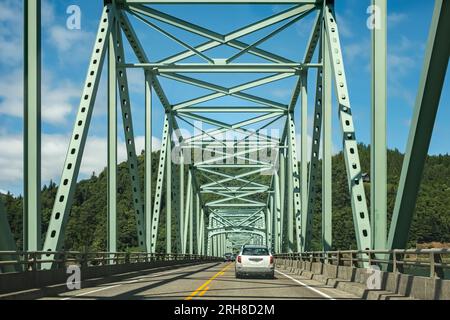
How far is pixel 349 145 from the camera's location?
2105 centimetres

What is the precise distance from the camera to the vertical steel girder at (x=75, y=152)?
61.8ft

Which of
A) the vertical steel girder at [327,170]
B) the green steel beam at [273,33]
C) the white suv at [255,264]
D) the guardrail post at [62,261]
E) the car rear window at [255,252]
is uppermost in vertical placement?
the green steel beam at [273,33]

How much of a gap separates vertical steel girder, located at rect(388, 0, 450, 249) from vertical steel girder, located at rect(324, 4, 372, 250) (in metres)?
5.46

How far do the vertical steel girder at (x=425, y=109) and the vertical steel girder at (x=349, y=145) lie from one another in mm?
5460

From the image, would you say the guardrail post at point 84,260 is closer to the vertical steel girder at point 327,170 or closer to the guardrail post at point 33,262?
the guardrail post at point 33,262

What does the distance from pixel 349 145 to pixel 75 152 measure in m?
8.15

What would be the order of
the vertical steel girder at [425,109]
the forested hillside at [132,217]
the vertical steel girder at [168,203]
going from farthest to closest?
1. the forested hillside at [132,217]
2. the vertical steel girder at [168,203]
3. the vertical steel girder at [425,109]

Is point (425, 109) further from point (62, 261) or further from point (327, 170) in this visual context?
point (327, 170)

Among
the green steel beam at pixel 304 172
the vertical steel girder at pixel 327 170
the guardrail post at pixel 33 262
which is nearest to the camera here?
the guardrail post at pixel 33 262

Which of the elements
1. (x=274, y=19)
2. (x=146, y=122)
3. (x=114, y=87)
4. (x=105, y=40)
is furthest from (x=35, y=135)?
(x=146, y=122)

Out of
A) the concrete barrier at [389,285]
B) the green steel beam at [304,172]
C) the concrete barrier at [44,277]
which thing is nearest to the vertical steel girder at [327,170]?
the concrete barrier at [389,285]

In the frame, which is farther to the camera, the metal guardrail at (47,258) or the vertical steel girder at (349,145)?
the vertical steel girder at (349,145)

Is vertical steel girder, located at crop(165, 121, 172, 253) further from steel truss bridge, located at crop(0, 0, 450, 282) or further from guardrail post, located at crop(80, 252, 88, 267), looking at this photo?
guardrail post, located at crop(80, 252, 88, 267)

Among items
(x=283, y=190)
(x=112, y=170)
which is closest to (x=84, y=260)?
(x=112, y=170)
